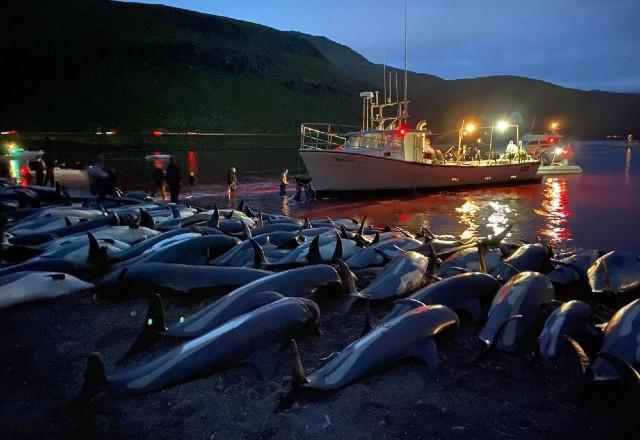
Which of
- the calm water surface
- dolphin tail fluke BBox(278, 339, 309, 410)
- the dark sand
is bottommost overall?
the calm water surface

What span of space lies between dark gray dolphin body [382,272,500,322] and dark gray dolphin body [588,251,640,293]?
5.92 ft

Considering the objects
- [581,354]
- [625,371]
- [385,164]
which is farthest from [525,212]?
[625,371]

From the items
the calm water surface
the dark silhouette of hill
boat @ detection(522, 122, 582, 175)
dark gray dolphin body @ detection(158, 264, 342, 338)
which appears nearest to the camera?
dark gray dolphin body @ detection(158, 264, 342, 338)

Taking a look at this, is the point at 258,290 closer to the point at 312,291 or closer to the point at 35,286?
the point at 312,291

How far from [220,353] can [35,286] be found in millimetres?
3793

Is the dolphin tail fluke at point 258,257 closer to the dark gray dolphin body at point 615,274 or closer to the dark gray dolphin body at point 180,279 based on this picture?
the dark gray dolphin body at point 180,279

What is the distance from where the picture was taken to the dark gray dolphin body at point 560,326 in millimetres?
4531

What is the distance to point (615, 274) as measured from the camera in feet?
21.4

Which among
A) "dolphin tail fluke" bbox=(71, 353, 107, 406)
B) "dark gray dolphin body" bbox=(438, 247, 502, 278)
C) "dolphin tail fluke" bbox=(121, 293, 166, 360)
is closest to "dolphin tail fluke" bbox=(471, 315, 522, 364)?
"dark gray dolphin body" bbox=(438, 247, 502, 278)

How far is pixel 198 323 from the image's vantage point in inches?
194

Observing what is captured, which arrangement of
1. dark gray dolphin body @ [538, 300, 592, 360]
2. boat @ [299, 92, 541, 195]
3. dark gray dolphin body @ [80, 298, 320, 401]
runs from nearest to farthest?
dark gray dolphin body @ [80, 298, 320, 401] → dark gray dolphin body @ [538, 300, 592, 360] → boat @ [299, 92, 541, 195]

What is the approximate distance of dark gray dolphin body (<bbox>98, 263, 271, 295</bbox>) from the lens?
243 inches

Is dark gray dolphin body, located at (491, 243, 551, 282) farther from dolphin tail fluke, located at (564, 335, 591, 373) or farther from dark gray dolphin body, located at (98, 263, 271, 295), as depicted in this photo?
dark gray dolphin body, located at (98, 263, 271, 295)

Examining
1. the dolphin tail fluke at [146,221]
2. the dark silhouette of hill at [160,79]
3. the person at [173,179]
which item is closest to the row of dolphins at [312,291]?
the dolphin tail fluke at [146,221]
